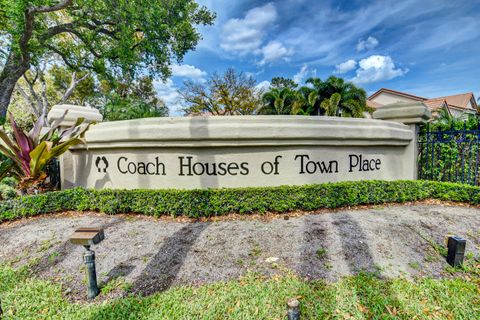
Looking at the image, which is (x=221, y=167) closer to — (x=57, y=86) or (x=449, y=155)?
(x=449, y=155)

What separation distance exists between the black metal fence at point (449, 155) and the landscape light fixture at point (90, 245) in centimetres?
791

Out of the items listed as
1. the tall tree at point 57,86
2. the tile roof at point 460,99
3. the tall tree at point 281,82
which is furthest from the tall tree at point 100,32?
the tile roof at point 460,99

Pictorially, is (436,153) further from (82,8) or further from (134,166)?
(82,8)

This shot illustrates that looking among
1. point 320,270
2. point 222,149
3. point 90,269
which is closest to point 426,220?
point 320,270

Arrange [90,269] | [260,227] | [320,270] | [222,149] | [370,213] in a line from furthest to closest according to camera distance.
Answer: [222,149] < [370,213] < [260,227] < [320,270] < [90,269]

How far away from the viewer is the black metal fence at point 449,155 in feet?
20.6

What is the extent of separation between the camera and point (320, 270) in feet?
9.78

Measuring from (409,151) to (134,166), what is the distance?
7.05 meters

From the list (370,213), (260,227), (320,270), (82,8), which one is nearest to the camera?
(320,270)

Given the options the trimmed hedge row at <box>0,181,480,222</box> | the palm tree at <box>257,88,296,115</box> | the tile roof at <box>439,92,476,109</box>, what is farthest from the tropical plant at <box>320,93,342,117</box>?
the tile roof at <box>439,92,476,109</box>

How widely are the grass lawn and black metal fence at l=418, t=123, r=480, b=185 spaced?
4803mm

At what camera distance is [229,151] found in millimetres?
5008

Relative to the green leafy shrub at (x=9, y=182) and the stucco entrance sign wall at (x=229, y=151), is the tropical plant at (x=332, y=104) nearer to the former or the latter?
the stucco entrance sign wall at (x=229, y=151)

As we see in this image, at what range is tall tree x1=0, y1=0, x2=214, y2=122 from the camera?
12.0m
